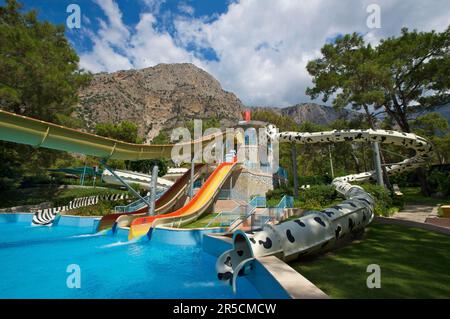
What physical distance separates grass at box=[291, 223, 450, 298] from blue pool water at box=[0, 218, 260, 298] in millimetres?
1653

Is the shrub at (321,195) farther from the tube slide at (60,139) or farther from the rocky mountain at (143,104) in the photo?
the rocky mountain at (143,104)

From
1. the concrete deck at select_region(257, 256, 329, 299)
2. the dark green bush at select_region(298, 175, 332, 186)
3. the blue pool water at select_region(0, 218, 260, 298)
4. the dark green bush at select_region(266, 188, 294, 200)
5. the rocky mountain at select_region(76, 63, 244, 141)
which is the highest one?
the rocky mountain at select_region(76, 63, 244, 141)

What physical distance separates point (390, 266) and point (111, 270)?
23.5ft

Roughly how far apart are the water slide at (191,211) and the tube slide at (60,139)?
3.66 m

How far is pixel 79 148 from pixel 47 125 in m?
1.72

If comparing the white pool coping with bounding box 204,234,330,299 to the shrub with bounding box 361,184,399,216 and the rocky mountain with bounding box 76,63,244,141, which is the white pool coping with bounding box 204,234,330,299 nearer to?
the shrub with bounding box 361,184,399,216

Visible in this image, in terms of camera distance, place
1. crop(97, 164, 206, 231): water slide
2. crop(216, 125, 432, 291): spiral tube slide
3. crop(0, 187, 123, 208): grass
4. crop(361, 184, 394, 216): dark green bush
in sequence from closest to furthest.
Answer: crop(216, 125, 432, 291): spiral tube slide, crop(361, 184, 394, 216): dark green bush, crop(97, 164, 206, 231): water slide, crop(0, 187, 123, 208): grass

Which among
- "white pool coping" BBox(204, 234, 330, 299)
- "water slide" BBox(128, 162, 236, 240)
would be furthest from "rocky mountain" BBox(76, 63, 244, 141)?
"white pool coping" BBox(204, 234, 330, 299)

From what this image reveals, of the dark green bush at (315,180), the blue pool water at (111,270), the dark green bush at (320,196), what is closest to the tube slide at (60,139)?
the blue pool water at (111,270)

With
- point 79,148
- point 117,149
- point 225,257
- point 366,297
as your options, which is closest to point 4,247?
point 79,148

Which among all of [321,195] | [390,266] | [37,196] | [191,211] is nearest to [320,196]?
[321,195]

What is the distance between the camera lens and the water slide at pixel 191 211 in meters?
12.3

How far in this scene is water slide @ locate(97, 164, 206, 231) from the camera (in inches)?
563

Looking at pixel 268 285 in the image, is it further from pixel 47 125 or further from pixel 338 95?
pixel 338 95
